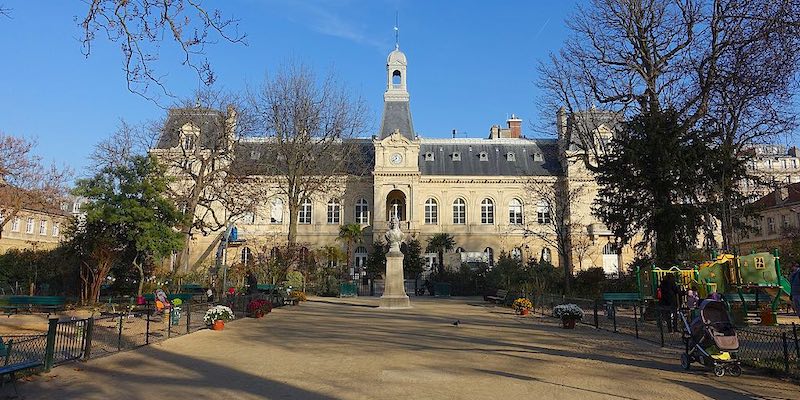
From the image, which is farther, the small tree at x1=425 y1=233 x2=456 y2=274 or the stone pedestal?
the small tree at x1=425 y1=233 x2=456 y2=274

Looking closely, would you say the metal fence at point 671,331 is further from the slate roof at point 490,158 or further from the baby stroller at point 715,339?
the slate roof at point 490,158

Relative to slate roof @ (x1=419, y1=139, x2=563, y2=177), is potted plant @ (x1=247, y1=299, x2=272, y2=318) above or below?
below

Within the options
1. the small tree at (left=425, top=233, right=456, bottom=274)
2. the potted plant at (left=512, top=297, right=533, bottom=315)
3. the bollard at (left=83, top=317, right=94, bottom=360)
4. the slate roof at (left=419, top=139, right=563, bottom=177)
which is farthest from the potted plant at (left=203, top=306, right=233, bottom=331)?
the slate roof at (left=419, top=139, right=563, bottom=177)

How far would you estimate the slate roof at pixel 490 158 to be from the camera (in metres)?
52.8

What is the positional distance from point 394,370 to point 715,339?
5.05 m

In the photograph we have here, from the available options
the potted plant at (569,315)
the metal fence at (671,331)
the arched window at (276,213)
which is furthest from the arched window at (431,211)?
the potted plant at (569,315)

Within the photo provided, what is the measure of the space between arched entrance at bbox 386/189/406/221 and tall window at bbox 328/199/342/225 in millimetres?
4689

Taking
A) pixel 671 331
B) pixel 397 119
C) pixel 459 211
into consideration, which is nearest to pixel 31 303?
pixel 671 331

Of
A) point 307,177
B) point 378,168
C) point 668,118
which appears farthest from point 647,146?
point 378,168

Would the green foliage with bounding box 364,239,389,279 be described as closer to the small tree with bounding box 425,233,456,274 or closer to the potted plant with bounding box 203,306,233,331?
the small tree with bounding box 425,233,456,274

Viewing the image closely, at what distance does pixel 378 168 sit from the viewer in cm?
5003

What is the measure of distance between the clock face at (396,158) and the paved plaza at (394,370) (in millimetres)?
36280

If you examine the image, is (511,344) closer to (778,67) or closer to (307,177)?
(778,67)

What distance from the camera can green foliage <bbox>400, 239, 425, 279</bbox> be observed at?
44.3 meters
